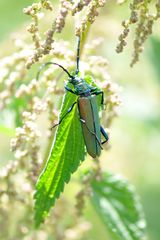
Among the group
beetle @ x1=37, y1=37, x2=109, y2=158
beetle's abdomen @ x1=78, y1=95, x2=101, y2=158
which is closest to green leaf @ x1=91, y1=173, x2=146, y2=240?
beetle @ x1=37, y1=37, x2=109, y2=158

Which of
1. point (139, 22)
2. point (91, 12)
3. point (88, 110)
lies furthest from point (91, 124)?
point (91, 12)

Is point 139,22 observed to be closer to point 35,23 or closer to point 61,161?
point 35,23

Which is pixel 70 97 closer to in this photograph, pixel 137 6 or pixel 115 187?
pixel 137 6

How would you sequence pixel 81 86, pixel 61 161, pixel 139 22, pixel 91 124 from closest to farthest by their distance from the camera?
1. pixel 139 22
2. pixel 61 161
3. pixel 91 124
4. pixel 81 86

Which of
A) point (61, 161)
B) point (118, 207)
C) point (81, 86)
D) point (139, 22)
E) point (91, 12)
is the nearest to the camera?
point (91, 12)

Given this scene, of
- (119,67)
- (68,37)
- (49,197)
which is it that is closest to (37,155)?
(49,197)

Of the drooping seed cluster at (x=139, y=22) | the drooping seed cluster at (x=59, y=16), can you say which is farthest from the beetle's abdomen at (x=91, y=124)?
the drooping seed cluster at (x=59, y=16)
